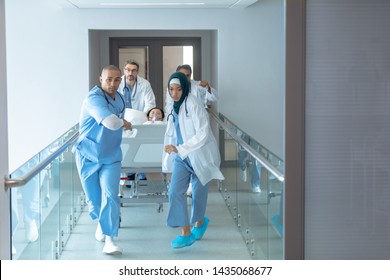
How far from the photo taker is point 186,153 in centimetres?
705

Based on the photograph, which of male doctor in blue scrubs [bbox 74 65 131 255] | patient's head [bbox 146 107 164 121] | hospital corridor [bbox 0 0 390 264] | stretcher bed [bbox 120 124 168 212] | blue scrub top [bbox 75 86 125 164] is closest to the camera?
hospital corridor [bbox 0 0 390 264]

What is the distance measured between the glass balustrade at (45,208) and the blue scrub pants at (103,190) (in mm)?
276

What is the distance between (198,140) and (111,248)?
134 centimetres

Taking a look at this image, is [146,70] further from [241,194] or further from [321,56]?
[321,56]

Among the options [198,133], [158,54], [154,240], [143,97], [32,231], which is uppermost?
[158,54]

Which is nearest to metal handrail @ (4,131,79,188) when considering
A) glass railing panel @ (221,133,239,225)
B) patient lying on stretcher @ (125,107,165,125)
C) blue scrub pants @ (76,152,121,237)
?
blue scrub pants @ (76,152,121,237)

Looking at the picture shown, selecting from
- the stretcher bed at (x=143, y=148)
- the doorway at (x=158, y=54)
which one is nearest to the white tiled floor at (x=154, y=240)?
the stretcher bed at (x=143, y=148)

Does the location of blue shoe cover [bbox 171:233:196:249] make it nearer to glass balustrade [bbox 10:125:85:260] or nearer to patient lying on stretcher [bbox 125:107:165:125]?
glass balustrade [bbox 10:125:85:260]

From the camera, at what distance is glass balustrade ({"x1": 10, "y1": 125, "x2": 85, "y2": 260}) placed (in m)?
5.15

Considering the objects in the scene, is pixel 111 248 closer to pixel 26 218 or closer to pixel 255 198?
pixel 255 198

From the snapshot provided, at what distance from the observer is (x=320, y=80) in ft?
13.0

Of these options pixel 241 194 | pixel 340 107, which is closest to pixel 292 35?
pixel 340 107

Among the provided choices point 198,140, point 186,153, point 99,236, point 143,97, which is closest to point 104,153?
point 186,153

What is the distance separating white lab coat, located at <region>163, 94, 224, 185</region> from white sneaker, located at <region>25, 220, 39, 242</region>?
178cm
